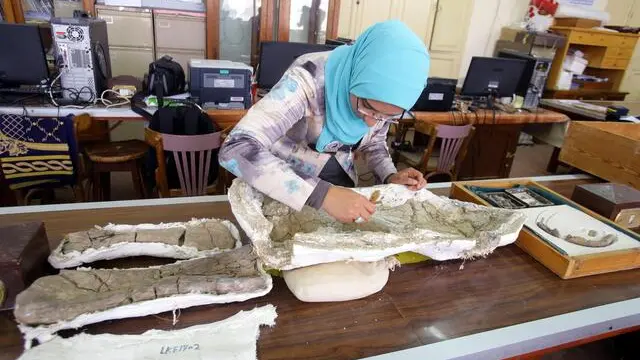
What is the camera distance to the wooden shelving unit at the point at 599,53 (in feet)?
15.0

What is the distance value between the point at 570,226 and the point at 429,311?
24.5 inches

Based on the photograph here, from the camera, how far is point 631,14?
5.37m

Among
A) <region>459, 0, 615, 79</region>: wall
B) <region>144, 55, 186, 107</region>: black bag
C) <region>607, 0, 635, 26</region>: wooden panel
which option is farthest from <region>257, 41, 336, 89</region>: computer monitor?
<region>607, 0, 635, 26</region>: wooden panel

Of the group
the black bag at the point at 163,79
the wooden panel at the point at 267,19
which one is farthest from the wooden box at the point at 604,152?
the wooden panel at the point at 267,19

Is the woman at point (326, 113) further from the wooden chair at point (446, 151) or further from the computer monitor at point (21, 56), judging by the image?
the computer monitor at point (21, 56)

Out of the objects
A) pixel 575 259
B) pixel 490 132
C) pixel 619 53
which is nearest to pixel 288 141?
pixel 575 259

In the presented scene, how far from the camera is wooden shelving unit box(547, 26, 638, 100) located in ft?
15.0

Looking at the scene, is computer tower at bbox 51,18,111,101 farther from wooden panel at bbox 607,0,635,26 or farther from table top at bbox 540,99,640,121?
wooden panel at bbox 607,0,635,26

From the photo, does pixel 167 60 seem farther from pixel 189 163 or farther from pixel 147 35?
pixel 147 35

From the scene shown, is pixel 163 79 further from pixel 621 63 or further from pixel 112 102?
pixel 621 63

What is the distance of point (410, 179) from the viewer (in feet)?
4.09

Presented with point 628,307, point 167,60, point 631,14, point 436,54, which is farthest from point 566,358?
point 631,14

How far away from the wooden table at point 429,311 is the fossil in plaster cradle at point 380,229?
3.2 inches

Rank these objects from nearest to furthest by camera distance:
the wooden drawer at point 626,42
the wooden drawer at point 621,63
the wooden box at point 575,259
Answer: the wooden box at point 575,259
the wooden drawer at point 626,42
the wooden drawer at point 621,63
